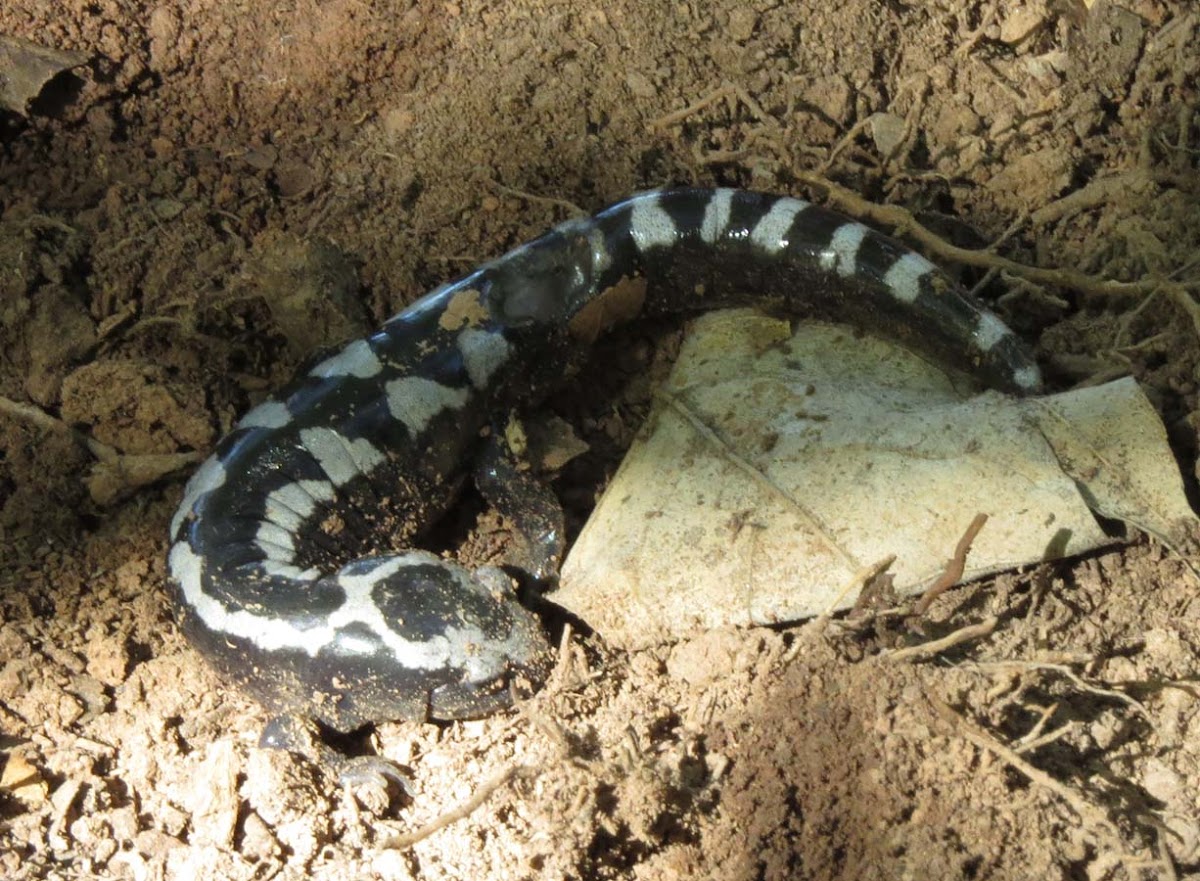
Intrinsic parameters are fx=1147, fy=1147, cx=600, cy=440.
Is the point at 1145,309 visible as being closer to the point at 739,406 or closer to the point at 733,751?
the point at 739,406

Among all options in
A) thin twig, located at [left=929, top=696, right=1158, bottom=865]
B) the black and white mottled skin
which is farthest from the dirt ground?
the black and white mottled skin

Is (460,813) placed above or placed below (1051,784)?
above

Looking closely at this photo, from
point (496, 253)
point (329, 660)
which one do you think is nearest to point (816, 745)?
point (329, 660)

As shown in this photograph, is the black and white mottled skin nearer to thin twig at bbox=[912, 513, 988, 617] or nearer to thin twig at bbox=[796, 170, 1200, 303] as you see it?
thin twig at bbox=[796, 170, 1200, 303]

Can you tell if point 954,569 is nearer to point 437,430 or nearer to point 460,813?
point 460,813

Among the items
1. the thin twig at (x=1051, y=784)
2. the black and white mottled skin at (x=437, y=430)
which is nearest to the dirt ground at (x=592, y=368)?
the thin twig at (x=1051, y=784)

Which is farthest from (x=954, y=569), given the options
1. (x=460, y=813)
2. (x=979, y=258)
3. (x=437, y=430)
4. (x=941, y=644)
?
(x=437, y=430)

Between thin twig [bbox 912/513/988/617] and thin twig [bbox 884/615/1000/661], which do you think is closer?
thin twig [bbox 884/615/1000/661]
